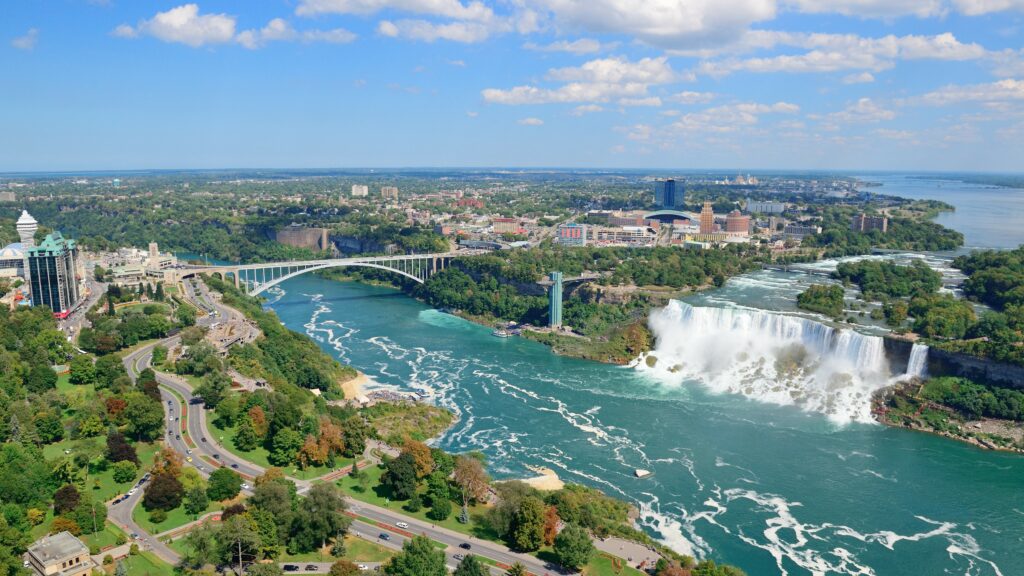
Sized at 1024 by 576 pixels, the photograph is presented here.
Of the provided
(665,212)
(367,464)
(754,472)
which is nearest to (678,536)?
(754,472)

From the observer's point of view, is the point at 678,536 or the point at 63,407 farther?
the point at 63,407

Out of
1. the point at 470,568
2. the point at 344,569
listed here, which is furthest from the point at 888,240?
the point at 344,569

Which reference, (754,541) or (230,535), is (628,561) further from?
(230,535)

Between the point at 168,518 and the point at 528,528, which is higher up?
the point at 528,528

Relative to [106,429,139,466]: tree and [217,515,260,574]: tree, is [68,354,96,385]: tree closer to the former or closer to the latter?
[106,429,139,466]: tree

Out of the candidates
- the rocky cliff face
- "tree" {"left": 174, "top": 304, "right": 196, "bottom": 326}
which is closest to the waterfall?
the rocky cliff face

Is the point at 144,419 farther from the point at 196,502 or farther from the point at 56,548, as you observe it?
the point at 56,548

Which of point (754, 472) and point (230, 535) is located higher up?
point (230, 535)
